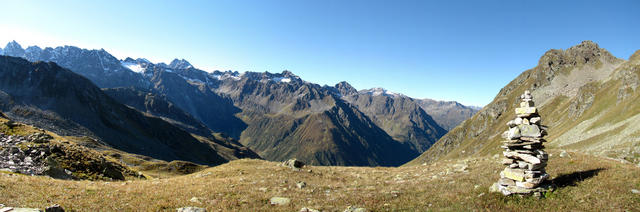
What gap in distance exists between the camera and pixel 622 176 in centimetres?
1444

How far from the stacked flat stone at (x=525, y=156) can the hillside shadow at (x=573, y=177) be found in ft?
4.22

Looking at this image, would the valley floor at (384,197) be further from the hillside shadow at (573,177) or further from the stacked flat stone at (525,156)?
the stacked flat stone at (525,156)

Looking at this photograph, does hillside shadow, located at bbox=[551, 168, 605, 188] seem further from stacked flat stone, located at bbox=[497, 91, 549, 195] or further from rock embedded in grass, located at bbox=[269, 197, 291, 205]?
rock embedded in grass, located at bbox=[269, 197, 291, 205]

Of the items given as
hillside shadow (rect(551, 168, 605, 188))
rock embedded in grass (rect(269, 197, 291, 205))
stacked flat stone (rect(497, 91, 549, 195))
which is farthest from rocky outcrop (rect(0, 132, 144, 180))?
hillside shadow (rect(551, 168, 605, 188))

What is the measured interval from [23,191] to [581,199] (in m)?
27.2

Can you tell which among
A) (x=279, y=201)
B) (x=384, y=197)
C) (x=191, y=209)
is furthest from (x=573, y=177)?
(x=191, y=209)

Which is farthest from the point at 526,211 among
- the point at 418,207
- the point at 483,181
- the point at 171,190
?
the point at 171,190

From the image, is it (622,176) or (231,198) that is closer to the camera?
(622,176)

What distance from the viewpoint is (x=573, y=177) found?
15.7 meters

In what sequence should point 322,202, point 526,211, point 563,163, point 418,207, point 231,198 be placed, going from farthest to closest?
point 563,163 < point 231,198 < point 322,202 < point 418,207 < point 526,211

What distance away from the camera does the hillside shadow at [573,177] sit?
14615 millimetres

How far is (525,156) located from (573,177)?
426cm

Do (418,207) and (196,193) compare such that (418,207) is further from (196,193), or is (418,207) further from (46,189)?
(46,189)

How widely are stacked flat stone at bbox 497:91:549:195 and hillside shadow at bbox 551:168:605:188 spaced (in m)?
1.29
